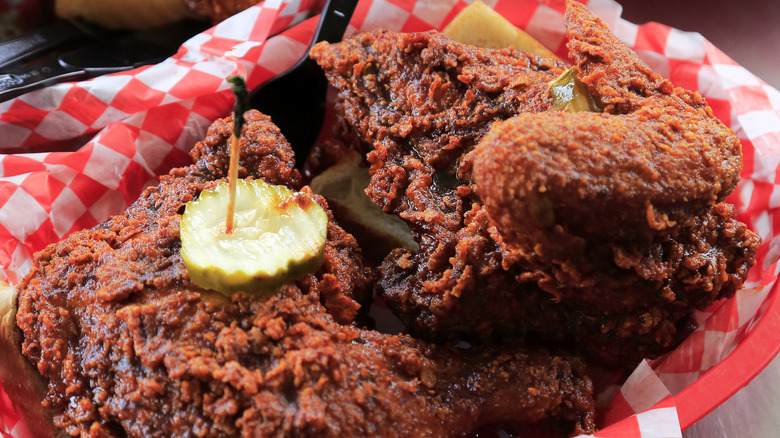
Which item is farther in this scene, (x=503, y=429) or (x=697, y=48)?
(x=697, y=48)

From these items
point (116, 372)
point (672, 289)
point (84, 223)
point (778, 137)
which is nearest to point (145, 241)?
point (116, 372)

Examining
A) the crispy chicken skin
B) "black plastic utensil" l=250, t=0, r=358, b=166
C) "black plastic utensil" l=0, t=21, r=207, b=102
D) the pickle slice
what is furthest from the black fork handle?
the pickle slice

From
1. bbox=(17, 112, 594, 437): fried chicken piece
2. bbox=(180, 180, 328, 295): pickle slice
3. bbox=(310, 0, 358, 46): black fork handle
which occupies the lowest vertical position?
bbox=(17, 112, 594, 437): fried chicken piece

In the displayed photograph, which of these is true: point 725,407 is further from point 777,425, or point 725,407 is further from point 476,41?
point 476,41

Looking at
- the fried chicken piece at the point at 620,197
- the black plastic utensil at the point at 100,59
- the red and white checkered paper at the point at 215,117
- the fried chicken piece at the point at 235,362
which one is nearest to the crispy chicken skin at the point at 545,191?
the fried chicken piece at the point at 620,197

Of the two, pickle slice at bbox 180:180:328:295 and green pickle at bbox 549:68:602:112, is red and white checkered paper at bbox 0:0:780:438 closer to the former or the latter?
green pickle at bbox 549:68:602:112

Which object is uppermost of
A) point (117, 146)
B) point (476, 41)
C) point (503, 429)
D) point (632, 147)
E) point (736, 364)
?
point (632, 147)

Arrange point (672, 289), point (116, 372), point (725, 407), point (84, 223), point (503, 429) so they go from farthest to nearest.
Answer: point (84, 223) → point (725, 407) → point (503, 429) → point (672, 289) → point (116, 372)

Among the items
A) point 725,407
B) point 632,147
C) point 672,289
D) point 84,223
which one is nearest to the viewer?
point 632,147
